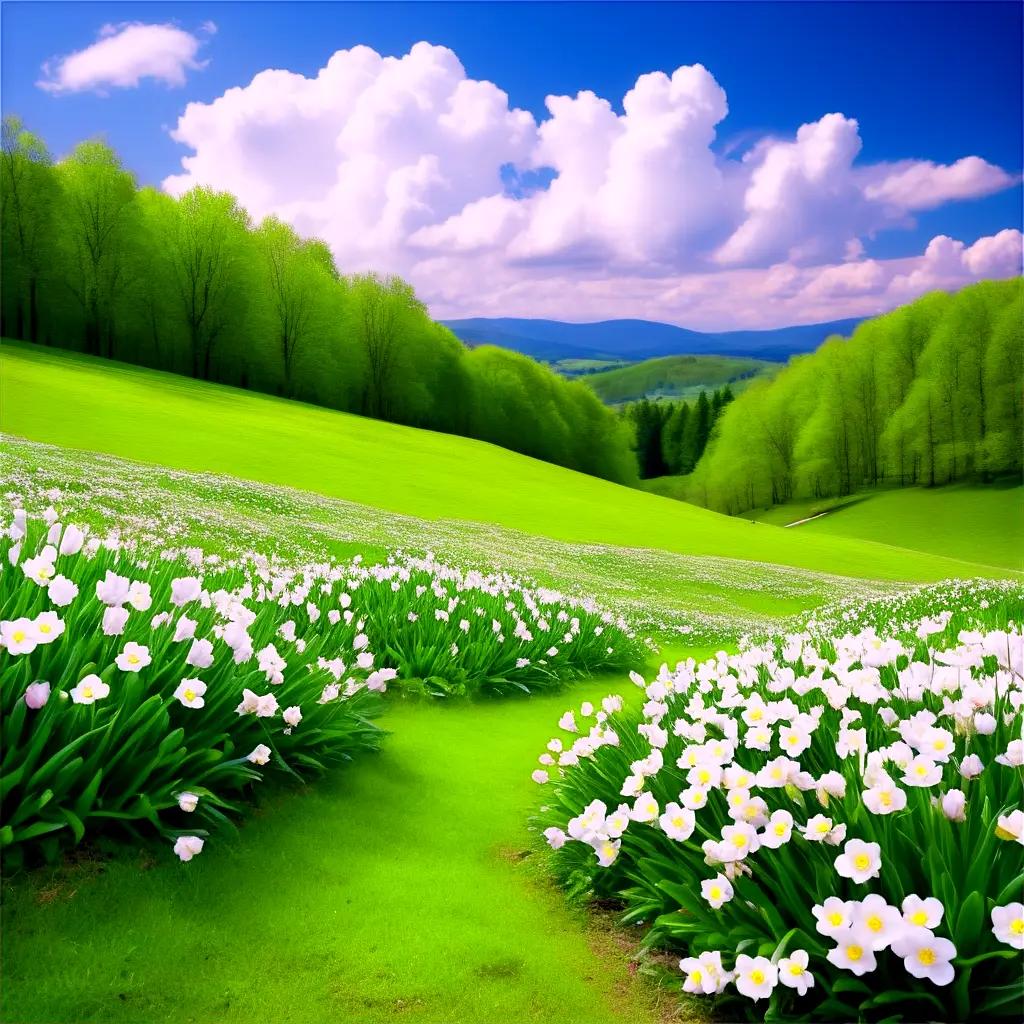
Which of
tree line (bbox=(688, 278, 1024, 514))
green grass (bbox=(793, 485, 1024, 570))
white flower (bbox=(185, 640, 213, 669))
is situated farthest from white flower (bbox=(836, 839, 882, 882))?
tree line (bbox=(688, 278, 1024, 514))

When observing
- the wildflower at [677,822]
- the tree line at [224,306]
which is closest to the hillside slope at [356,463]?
the tree line at [224,306]

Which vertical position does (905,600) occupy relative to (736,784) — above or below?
below

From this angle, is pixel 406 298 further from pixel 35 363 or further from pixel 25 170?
pixel 35 363

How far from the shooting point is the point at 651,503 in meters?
47.2

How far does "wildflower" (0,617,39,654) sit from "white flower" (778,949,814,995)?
10.9 ft

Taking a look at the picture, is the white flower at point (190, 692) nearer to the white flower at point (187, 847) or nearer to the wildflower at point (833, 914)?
the white flower at point (187, 847)

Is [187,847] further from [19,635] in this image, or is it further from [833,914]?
[833,914]

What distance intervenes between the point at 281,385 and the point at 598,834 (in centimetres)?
6422

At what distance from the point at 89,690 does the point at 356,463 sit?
110 ft

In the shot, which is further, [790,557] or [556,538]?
[790,557]

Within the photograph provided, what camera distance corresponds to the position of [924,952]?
2516 mm

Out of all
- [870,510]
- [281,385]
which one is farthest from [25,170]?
[870,510]

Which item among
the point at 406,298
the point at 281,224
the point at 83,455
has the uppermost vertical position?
the point at 281,224

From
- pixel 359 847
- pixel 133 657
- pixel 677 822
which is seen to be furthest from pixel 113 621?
pixel 677 822
